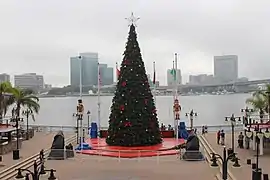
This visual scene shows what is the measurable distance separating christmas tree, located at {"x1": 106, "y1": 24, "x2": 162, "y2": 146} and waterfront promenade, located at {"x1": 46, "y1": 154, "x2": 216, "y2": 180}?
16.2ft

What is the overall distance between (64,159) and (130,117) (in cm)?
715

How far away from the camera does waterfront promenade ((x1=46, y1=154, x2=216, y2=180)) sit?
78.5ft

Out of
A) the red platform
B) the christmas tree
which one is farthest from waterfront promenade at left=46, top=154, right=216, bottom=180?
the christmas tree

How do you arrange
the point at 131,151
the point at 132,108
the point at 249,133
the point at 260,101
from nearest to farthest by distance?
the point at 249,133 < the point at 131,151 < the point at 132,108 < the point at 260,101

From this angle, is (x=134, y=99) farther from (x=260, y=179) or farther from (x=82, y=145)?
(x=260, y=179)

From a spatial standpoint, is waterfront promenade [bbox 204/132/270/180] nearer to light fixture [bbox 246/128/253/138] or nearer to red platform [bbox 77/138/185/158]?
light fixture [bbox 246/128/253/138]

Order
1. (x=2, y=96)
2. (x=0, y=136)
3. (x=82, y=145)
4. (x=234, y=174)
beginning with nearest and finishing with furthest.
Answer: (x=234, y=174)
(x=82, y=145)
(x=0, y=136)
(x=2, y=96)

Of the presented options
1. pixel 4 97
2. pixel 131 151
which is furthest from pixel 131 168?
pixel 4 97

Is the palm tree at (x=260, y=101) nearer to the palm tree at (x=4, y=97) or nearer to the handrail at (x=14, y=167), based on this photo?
the handrail at (x=14, y=167)

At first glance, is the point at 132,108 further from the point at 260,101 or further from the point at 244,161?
the point at 260,101

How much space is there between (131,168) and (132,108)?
31.8ft

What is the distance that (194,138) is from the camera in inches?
1178

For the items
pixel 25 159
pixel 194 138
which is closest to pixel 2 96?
pixel 25 159

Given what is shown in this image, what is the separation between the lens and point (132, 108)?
3600cm
